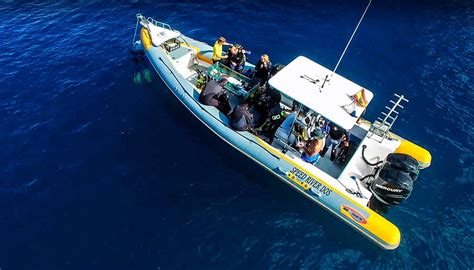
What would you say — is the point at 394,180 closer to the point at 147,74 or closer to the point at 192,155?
the point at 192,155

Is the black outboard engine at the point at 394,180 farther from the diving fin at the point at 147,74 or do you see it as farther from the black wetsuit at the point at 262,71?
the diving fin at the point at 147,74

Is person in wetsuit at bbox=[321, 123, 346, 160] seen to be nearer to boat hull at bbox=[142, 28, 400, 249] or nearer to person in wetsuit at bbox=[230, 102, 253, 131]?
boat hull at bbox=[142, 28, 400, 249]

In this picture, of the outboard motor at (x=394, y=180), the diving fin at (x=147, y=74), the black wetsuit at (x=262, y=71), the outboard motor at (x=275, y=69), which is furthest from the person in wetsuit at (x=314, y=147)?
the diving fin at (x=147, y=74)

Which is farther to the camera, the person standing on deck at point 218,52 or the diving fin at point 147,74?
the diving fin at point 147,74

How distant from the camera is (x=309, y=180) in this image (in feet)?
39.3

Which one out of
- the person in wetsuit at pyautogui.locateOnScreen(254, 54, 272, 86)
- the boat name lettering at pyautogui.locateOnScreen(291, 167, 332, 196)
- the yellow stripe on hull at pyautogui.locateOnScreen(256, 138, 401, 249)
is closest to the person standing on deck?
the person in wetsuit at pyautogui.locateOnScreen(254, 54, 272, 86)

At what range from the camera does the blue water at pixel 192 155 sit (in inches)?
453

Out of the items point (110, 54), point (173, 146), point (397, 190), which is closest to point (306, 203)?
point (397, 190)

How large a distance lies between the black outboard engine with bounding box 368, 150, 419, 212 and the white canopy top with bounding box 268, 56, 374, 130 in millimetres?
2036

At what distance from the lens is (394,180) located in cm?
1074

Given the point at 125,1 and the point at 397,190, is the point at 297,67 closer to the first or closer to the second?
the point at 397,190

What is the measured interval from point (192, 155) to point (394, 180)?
833 cm

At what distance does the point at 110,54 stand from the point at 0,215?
11508 millimetres

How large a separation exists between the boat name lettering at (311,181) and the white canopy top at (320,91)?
2.38 meters
